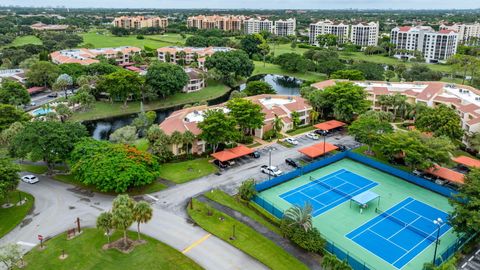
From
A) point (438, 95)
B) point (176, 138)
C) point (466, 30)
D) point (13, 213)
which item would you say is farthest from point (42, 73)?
point (466, 30)

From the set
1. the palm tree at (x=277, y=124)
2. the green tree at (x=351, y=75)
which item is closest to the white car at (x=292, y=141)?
the palm tree at (x=277, y=124)

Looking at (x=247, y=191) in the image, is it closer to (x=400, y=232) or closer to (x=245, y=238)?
(x=245, y=238)

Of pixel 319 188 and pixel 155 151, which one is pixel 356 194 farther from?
pixel 155 151

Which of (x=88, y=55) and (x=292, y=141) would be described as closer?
(x=292, y=141)

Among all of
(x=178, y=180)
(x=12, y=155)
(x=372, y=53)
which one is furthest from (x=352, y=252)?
(x=372, y=53)

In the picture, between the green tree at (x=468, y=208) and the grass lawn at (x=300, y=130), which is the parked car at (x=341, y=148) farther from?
the green tree at (x=468, y=208)

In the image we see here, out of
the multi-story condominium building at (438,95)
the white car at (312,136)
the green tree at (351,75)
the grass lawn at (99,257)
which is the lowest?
the grass lawn at (99,257)
